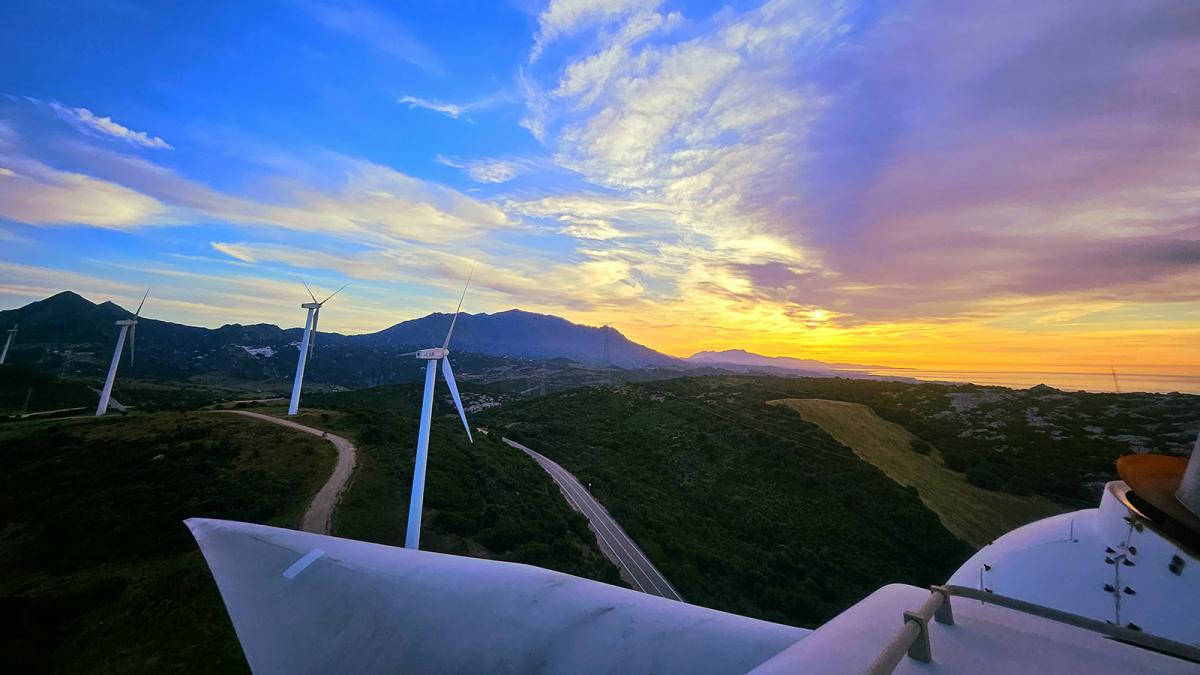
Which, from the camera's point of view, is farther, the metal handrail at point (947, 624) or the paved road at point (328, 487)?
the paved road at point (328, 487)

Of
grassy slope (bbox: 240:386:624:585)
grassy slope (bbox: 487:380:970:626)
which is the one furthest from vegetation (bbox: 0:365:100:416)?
grassy slope (bbox: 487:380:970:626)

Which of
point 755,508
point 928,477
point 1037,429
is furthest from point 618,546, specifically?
point 1037,429

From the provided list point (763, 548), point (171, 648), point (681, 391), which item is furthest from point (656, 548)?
point (681, 391)

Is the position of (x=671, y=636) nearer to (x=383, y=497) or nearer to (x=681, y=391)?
(x=383, y=497)

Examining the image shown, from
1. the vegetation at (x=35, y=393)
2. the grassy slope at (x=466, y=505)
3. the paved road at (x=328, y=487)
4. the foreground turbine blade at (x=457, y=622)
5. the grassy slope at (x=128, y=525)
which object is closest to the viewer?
the foreground turbine blade at (x=457, y=622)

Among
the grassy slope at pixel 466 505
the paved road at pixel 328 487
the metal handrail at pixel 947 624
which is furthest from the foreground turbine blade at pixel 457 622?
the paved road at pixel 328 487

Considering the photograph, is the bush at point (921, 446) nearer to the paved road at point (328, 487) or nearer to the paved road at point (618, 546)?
the paved road at point (618, 546)

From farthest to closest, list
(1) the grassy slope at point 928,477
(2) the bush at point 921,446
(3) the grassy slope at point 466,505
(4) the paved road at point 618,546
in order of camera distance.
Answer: (2) the bush at point 921,446 → (1) the grassy slope at point 928,477 → (4) the paved road at point 618,546 → (3) the grassy slope at point 466,505
